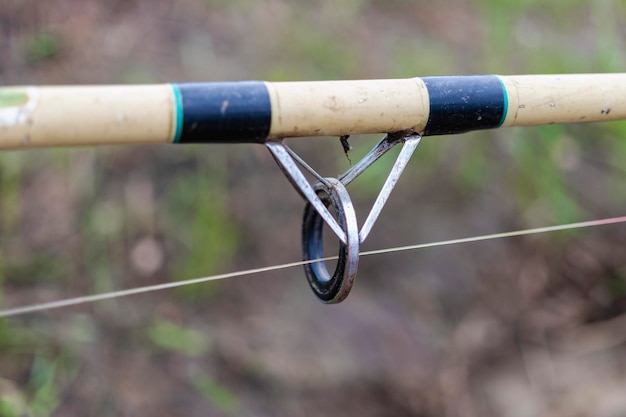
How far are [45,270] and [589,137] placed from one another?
2.19 metres

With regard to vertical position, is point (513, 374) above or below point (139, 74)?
below

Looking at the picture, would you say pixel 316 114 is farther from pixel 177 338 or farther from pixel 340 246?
pixel 177 338

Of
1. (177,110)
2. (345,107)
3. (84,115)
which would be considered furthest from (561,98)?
(84,115)

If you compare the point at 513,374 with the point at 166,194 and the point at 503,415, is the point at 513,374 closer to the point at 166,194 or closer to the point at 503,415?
the point at 503,415

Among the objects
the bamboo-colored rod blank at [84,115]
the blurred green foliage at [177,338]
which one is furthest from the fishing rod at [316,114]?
the blurred green foliage at [177,338]

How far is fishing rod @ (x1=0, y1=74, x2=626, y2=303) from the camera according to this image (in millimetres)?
1023

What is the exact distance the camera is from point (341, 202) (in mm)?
1232

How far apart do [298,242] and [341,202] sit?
1.62m

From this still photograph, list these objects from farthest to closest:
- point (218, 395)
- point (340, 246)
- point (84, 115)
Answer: point (218, 395) → point (340, 246) → point (84, 115)

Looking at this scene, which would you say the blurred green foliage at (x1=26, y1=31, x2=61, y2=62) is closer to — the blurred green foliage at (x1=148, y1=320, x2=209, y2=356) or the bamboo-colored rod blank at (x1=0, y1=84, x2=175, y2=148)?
the blurred green foliage at (x1=148, y1=320, x2=209, y2=356)

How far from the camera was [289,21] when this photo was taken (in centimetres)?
304

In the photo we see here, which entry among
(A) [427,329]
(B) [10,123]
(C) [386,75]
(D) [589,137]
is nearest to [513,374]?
(A) [427,329]

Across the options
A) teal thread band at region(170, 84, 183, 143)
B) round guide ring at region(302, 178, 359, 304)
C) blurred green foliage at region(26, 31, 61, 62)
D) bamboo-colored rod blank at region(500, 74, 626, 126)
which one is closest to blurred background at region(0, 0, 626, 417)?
blurred green foliage at region(26, 31, 61, 62)

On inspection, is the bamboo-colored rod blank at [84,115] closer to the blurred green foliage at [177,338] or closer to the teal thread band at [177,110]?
the teal thread band at [177,110]
